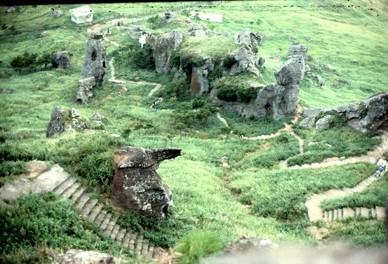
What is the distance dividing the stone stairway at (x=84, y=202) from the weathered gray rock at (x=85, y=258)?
6429mm

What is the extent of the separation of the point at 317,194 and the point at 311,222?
5364 millimetres

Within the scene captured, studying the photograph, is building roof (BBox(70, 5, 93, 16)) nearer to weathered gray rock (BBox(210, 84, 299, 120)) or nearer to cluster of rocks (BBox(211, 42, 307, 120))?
weathered gray rock (BBox(210, 84, 299, 120))

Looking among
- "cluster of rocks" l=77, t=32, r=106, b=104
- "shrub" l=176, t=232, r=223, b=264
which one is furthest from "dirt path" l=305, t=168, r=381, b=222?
"cluster of rocks" l=77, t=32, r=106, b=104

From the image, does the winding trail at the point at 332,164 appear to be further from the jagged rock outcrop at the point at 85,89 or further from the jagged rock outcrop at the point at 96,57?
the jagged rock outcrop at the point at 96,57

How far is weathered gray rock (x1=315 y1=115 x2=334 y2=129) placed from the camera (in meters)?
48.6

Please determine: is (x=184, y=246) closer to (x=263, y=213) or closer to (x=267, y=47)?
(x=263, y=213)

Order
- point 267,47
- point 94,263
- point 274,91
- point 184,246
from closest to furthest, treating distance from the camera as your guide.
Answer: point 184,246
point 94,263
point 274,91
point 267,47

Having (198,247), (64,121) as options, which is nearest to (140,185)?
(198,247)

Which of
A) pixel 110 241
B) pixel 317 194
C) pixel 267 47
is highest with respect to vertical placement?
pixel 110 241

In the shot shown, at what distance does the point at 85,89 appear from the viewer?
63.8m

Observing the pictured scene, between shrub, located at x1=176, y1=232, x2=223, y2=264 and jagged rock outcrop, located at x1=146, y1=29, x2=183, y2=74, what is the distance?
221 ft

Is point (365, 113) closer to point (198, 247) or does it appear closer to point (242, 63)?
point (242, 63)

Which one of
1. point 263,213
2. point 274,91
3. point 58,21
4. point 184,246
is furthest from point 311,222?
point 58,21

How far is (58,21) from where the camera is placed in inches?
4240
